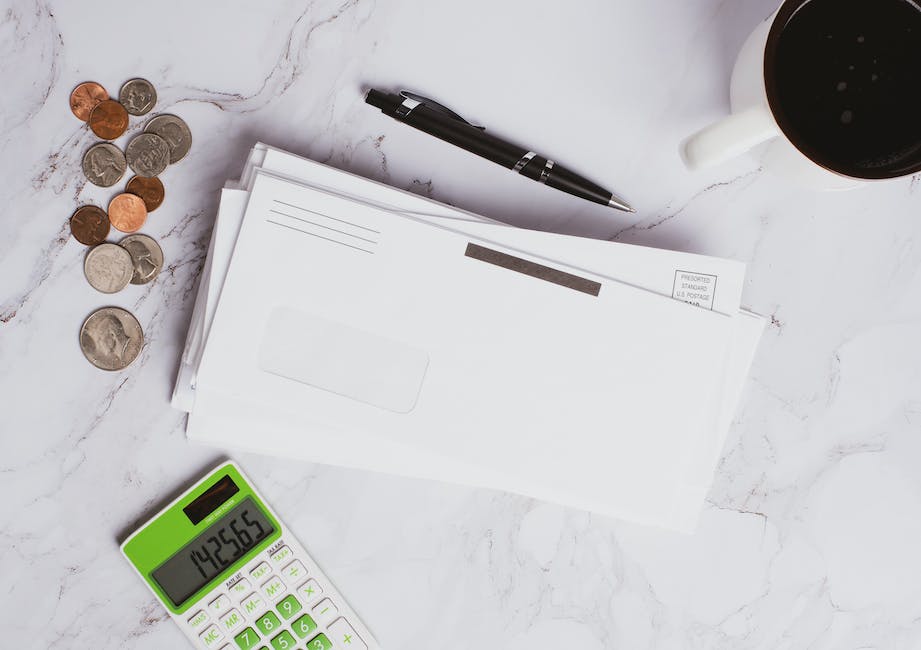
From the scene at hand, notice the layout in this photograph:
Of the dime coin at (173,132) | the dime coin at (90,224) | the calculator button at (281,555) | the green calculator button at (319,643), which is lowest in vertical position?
the green calculator button at (319,643)

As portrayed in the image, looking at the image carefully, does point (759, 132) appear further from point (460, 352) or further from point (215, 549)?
point (215, 549)

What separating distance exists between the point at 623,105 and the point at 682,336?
0.19 m

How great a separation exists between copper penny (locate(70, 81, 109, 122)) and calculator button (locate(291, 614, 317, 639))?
442 millimetres

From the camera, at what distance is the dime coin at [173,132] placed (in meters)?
0.54

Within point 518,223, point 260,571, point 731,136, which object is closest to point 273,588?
point 260,571

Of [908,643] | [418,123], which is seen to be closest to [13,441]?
[418,123]

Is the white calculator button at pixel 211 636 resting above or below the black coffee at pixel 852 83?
below

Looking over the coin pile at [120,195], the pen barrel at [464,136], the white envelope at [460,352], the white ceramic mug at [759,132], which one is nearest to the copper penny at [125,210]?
the coin pile at [120,195]

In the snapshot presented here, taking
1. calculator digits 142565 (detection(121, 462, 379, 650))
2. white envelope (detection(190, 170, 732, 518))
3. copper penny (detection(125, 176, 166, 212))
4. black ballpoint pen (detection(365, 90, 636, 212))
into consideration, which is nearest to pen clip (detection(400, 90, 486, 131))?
black ballpoint pen (detection(365, 90, 636, 212))

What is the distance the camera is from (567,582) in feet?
1.93

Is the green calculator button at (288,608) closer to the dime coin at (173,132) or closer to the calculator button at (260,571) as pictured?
the calculator button at (260,571)

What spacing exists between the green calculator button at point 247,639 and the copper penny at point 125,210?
0.34 metres

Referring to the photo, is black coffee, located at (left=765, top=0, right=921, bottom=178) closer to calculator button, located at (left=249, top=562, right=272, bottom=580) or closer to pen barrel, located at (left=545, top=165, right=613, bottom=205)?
pen barrel, located at (left=545, top=165, right=613, bottom=205)

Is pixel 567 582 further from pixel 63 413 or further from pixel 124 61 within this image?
pixel 124 61
